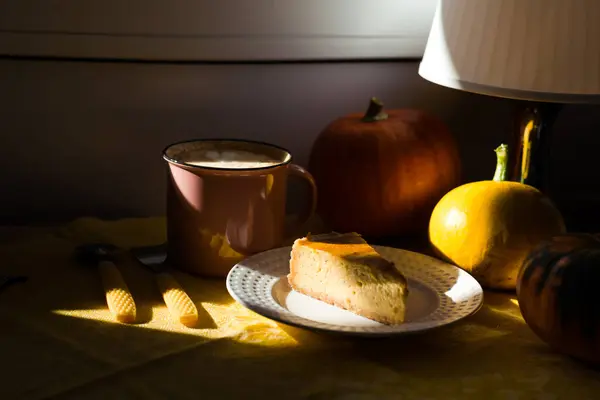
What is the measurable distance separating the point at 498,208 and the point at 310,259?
20cm

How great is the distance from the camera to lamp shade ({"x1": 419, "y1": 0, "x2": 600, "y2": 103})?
0.76 meters

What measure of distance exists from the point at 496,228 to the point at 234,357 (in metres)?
0.29

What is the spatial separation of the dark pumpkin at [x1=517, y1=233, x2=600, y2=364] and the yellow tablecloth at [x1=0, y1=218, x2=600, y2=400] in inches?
0.9

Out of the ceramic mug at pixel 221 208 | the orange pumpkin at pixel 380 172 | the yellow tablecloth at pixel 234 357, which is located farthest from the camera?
the orange pumpkin at pixel 380 172

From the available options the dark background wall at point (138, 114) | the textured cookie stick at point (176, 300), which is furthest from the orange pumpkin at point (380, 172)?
the textured cookie stick at point (176, 300)

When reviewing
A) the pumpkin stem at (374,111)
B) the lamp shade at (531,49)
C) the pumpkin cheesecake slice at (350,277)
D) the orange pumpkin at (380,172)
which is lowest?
the pumpkin cheesecake slice at (350,277)

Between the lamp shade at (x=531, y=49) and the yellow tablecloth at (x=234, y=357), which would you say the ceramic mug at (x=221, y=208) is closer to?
the yellow tablecloth at (x=234, y=357)

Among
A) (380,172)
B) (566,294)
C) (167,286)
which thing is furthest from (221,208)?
(566,294)

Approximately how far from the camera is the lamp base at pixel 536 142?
87cm

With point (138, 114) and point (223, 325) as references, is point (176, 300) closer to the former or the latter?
point (223, 325)

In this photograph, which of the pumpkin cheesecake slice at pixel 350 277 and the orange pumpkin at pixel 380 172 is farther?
the orange pumpkin at pixel 380 172

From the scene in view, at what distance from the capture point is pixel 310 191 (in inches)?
32.5

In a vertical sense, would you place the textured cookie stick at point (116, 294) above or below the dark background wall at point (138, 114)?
below

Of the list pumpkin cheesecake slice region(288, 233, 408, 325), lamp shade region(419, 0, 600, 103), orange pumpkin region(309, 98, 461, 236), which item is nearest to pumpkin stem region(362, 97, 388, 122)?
orange pumpkin region(309, 98, 461, 236)
